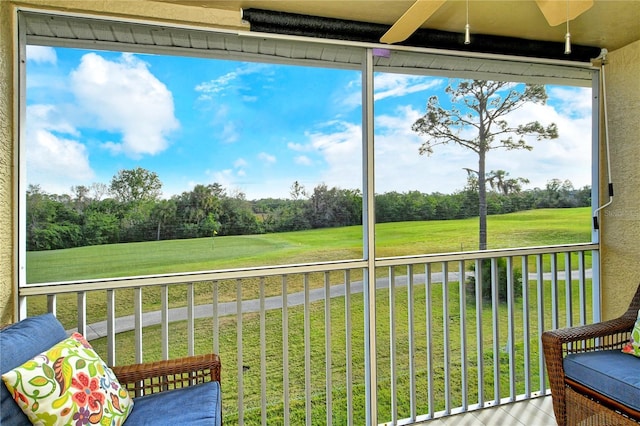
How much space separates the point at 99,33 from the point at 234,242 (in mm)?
1368

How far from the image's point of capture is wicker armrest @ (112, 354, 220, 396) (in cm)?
163

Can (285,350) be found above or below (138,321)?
below

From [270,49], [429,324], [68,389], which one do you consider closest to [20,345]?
[68,389]

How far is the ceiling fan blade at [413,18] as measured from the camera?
1.35 metres

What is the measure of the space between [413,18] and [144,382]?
2.15 m

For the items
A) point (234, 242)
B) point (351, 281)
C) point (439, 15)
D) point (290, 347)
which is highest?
point (439, 15)

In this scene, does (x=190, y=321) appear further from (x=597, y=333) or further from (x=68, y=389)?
(x=597, y=333)

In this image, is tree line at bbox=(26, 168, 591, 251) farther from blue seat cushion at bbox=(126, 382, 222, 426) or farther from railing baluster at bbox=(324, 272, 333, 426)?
blue seat cushion at bbox=(126, 382, 222, 426)

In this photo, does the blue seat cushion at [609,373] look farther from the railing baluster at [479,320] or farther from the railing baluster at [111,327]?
the railing baluster at [111,327]

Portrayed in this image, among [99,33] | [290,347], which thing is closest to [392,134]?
[290,347]

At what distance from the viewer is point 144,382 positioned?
1700mm

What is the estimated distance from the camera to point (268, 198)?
2.12 m

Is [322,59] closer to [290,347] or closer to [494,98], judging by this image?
[494,98]

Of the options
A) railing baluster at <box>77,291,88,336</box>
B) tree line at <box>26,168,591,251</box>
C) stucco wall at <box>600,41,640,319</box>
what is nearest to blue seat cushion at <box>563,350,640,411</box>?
stucco wall at <box>600,41,640,319</box>
